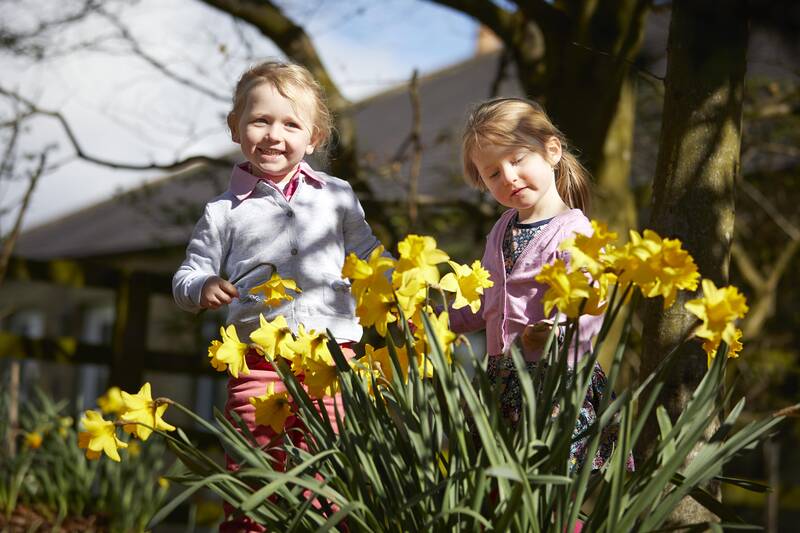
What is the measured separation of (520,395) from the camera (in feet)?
7.39

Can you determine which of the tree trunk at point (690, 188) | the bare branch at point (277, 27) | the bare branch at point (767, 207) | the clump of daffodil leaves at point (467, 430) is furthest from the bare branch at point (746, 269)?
the clump of daffodil leaves at point (467, 430)

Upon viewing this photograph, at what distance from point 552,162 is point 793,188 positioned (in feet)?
17.9

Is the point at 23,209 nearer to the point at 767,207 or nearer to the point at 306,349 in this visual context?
the point at 306,349

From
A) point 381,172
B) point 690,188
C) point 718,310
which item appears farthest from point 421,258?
point 381,172

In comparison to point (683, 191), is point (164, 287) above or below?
below

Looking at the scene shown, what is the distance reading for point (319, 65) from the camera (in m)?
5.16

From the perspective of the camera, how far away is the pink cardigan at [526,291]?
7.44 feet

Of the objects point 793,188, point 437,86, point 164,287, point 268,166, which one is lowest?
point 437,86

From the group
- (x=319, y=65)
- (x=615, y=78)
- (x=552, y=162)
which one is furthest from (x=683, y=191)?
(x=319, y=65)

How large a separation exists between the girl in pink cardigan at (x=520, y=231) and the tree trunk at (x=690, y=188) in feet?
1.00

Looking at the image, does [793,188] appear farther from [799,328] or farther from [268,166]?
[268,166]

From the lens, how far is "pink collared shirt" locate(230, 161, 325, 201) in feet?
8.27

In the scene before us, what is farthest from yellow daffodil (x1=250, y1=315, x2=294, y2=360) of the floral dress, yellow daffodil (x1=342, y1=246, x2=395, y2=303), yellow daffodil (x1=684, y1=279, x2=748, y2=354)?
yellow daffodil (x1=684, y1=279, x2=748, y2=354)

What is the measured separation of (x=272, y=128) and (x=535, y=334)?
0.81 metres
